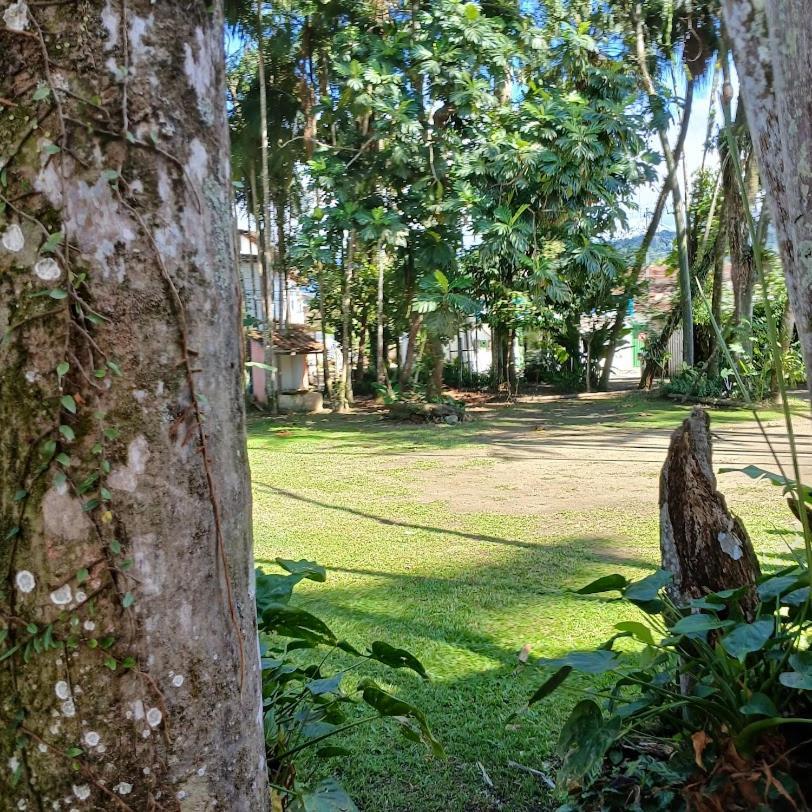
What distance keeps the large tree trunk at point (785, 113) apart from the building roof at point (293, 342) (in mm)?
16628

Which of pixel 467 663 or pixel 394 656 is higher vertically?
pixel 394 656

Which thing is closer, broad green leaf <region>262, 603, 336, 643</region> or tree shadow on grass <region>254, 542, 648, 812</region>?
broad green leaf <region>262, 603, 336, 643</region>

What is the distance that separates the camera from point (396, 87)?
11953mm

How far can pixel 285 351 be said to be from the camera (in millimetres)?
17906

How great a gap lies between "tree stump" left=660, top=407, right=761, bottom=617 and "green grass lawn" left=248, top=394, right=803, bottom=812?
71 cm

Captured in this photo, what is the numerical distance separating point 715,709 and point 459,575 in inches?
118

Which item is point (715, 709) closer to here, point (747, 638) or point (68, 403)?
point (747, 638)

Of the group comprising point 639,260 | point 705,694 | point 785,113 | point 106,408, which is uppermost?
point 639,260

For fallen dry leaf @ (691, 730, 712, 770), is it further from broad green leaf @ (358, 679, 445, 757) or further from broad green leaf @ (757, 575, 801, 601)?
broad green leaf @ (358, 679, 445, 757)

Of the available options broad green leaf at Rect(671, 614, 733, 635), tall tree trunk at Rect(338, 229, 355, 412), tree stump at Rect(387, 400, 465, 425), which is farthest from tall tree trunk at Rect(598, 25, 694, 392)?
broad green leaf at Rect(671, 614, 733, 635)

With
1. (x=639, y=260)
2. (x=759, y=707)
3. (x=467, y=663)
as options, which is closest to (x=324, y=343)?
(x=639, y=260)

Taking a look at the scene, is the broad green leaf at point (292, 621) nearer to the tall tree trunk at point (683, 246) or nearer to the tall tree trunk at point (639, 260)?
the tall tree trunk at point (683, 246)

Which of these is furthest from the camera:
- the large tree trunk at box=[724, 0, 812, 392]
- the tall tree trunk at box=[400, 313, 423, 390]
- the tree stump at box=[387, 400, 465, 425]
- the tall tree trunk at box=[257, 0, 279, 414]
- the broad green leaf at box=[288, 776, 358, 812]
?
the tall tree trunk at box=[400, 313, 423, 390]

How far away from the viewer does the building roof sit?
1800 centimetres
